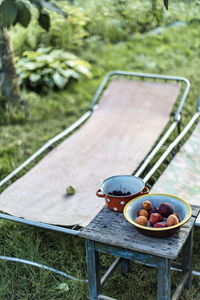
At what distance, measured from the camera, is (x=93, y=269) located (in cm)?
240

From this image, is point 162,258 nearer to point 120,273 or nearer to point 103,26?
point 120,273

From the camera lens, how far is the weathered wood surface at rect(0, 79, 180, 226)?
125 inches

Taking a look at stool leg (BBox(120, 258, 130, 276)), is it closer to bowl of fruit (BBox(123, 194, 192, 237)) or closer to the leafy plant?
bowl of fruit (BBox(123, 194, 192, 237))

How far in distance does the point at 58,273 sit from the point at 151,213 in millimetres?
844

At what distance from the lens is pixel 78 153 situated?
153 inches

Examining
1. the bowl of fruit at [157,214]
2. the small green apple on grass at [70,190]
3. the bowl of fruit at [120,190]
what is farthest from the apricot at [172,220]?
the small green apple on grass at [70,190]

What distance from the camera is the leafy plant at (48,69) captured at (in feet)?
18.2

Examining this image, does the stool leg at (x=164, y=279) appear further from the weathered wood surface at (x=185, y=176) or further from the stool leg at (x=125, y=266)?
the weathered wood surface at (x=185, y=176)

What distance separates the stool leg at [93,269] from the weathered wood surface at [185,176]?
81 cm

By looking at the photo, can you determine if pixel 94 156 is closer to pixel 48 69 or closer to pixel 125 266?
pixel 125 266

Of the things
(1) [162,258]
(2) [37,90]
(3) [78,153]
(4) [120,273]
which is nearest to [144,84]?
(3) [78,153]

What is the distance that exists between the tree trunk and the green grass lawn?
0.66ft

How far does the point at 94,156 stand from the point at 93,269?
155 centimetres

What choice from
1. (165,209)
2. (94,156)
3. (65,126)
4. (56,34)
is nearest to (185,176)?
(94,156)
